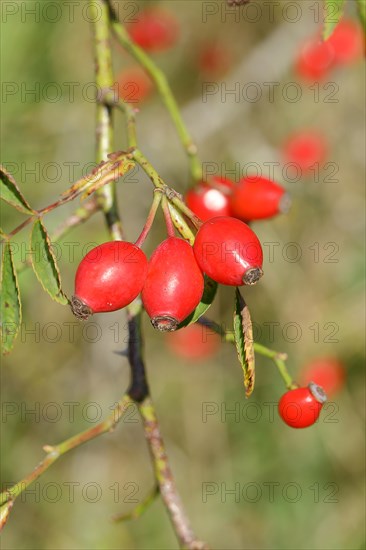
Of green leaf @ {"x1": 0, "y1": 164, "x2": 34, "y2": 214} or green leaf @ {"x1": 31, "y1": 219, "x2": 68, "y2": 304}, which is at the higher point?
green leaf @ {"x1": 0, "y1": 164, "x2": 34, "y2": 214}

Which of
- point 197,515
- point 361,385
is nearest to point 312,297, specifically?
point 361,385

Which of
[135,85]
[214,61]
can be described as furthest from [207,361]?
[214,61]

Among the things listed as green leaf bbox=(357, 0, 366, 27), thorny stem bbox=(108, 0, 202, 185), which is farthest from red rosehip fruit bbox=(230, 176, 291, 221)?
green leaf bbox=(357, 0, 366, 27)

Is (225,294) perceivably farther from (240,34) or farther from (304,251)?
(240,34)

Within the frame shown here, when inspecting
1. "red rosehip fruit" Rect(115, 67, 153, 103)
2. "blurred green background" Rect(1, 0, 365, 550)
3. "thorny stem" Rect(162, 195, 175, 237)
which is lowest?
"blurred green background" Rect(1, 0, 365, 550)

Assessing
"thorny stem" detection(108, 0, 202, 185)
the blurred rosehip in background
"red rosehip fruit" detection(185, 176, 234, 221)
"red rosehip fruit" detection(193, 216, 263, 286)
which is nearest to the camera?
"red rosehip fruit" detection(193, 216, 263, 286)

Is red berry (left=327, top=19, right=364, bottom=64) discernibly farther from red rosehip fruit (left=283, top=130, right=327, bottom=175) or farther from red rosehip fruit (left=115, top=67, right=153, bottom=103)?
red rosehip fruit (left=115, top=67, right=153, bottom=103)

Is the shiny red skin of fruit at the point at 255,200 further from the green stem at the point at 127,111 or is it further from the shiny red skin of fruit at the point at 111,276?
the shiny red skin of fruit at the point at 111,276
